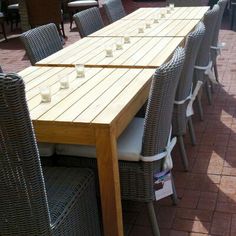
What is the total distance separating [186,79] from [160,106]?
2.16ft

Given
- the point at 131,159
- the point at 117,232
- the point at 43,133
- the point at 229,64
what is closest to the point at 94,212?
the point at 117,232

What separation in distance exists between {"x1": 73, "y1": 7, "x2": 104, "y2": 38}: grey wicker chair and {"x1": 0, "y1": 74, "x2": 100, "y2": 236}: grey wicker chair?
207 centimetres

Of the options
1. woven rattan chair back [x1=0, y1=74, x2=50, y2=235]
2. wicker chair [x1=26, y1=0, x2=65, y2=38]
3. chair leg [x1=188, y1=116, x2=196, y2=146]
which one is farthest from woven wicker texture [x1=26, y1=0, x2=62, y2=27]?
woven rattan chair back [x1=0, y1=74, x2=50, y2=235]

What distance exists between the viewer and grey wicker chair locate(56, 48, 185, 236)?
181cm

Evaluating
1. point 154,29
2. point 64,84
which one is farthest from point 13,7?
point 64,84

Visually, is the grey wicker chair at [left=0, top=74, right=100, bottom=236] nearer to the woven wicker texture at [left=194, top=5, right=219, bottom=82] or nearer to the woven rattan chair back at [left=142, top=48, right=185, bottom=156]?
the woven rattan chair back at [left=142, top=48, right=185, bottom=156]

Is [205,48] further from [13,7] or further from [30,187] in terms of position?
[13,7]

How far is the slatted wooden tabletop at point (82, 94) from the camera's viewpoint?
177 centimetres

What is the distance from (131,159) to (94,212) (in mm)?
290

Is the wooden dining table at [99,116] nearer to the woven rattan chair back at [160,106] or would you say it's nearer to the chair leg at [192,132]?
the woven rattan chair back at [160,106]

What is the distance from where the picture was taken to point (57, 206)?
1638 millimetres

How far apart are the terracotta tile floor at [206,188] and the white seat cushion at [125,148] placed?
0.45m

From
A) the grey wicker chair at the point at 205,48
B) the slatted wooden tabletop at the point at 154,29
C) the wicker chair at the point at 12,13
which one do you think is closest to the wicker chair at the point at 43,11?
the wicker chair at the point at 12,13

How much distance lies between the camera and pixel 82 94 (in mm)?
2066
